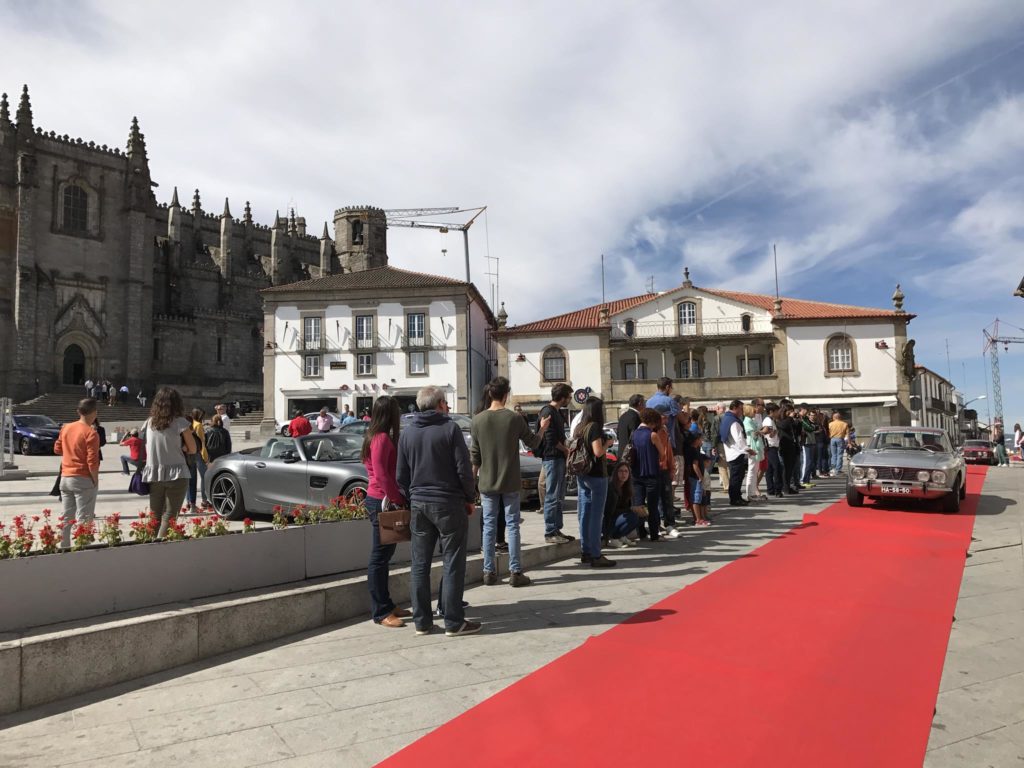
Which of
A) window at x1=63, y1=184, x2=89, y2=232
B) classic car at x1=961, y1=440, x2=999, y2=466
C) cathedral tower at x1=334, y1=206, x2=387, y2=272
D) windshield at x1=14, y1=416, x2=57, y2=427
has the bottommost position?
classic car at x1=961, y1=440, x2=999, y2=466

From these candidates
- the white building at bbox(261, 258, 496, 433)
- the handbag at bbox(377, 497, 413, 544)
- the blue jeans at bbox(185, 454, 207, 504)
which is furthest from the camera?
the white building at bbox(261, 258, 496, 433)

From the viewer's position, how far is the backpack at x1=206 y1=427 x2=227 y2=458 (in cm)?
1084

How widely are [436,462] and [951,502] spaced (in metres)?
8.94

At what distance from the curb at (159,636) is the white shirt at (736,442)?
6.47 m

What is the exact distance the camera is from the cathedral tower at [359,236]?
68.9 metres

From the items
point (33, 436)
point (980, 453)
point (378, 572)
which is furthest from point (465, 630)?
point (980, 453)

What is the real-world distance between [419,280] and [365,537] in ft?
109

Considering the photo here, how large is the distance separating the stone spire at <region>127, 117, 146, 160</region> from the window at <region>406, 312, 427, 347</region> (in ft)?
85.5

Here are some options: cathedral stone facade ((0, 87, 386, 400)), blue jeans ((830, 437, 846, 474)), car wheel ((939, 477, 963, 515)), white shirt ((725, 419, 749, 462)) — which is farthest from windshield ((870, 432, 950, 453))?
cathedral stone facade ((0, 87, 386, 400))

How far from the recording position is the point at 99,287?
45656 mm

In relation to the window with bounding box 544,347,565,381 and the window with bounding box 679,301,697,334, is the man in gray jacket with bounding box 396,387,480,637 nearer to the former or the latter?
the window with bounding box 544,347,565,381

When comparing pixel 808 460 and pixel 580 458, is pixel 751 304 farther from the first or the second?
pixel 580 458

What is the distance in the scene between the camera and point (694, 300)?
124 feet

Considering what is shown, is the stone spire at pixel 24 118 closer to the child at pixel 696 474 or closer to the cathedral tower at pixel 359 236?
the cathedral tower at pixel 359 236
